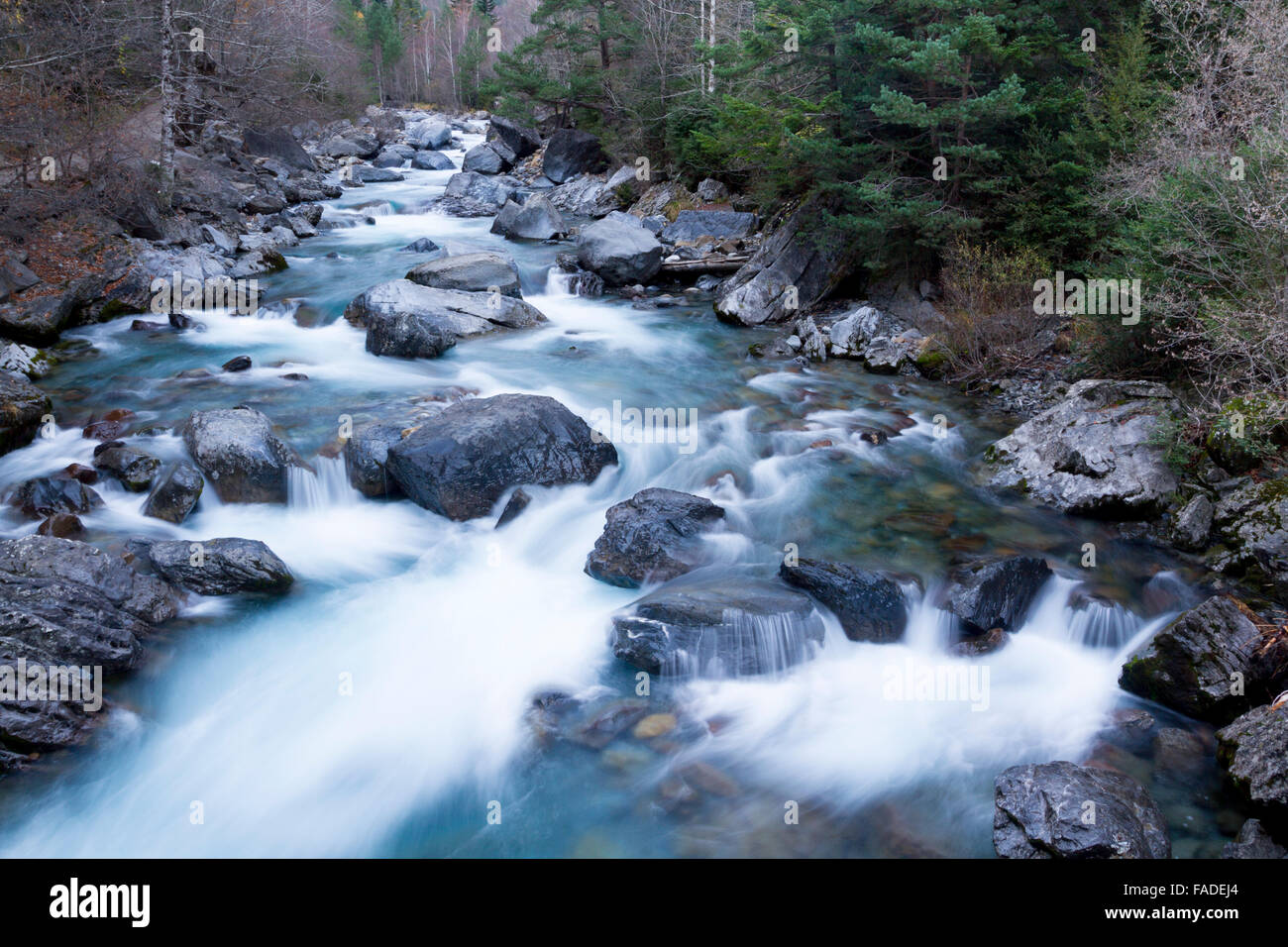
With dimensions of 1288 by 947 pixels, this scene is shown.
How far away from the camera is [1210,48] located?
1023 centimetres

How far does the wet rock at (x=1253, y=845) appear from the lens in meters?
4.53

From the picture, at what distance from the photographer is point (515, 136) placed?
32.8 metres

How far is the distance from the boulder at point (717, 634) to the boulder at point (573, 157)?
78.1 feet

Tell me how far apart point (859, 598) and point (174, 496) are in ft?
21.9

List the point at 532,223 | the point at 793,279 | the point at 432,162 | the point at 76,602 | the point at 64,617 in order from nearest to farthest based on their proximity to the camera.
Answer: the point at 64,617 → the point at 76,602 → the point at 793,279 → the point at 532,223 → the point at 432,162

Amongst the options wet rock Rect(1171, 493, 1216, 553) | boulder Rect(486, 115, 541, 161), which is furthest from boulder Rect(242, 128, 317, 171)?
wet rock Rect(1171, 493, 1216, 553)

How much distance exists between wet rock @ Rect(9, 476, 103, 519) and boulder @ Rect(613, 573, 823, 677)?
552cm

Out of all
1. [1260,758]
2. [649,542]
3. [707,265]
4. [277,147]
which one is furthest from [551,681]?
[277,147]

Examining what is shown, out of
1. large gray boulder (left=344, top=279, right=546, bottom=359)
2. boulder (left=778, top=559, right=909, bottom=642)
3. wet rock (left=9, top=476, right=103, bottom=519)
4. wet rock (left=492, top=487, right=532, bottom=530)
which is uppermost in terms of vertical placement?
large gray boulder (left=344, top=279, right=546, bottom=359)

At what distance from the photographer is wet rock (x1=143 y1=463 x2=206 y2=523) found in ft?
26.6

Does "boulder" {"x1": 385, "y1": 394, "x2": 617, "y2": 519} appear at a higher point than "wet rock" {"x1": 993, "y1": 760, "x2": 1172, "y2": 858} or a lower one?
higher

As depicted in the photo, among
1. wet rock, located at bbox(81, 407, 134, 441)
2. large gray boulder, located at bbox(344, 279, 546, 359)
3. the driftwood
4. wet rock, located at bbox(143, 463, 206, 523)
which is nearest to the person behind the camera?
wet rock, located at bbox(143, 463, 206, 523)

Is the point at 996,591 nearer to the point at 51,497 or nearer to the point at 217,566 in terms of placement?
the point at 217,566

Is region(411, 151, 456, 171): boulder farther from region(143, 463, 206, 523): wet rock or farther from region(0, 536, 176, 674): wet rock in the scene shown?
region(0, 536, 176, 674): wet rock
